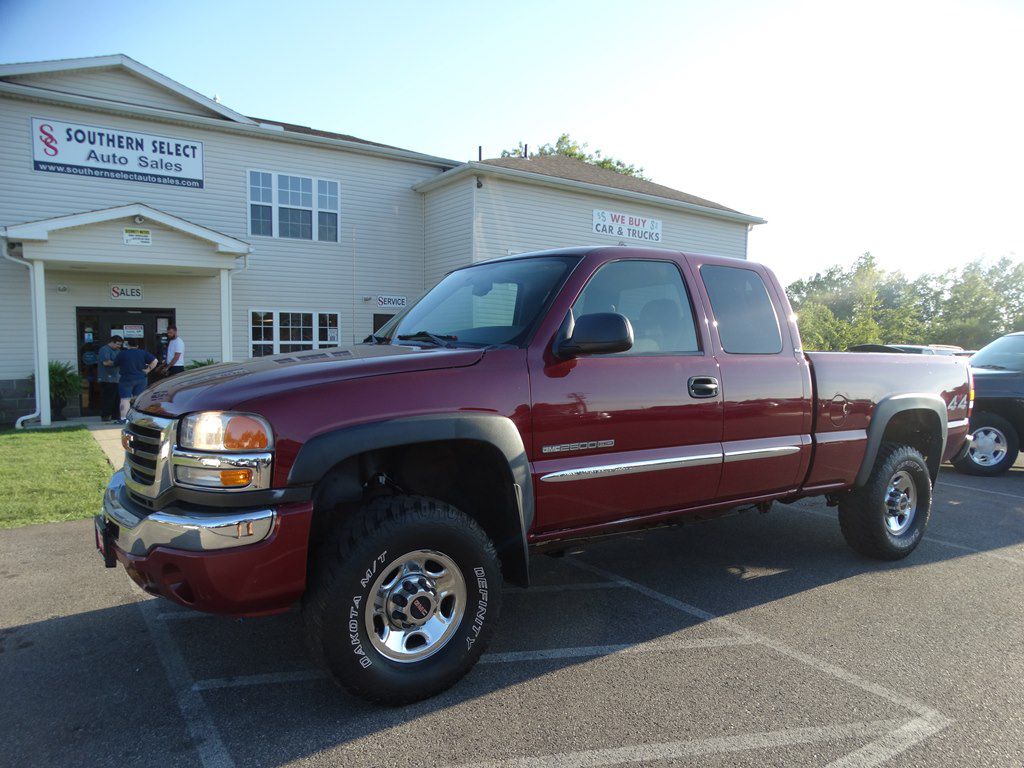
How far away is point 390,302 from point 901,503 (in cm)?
1388

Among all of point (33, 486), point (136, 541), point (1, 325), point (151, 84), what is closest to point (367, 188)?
point (151, 84)

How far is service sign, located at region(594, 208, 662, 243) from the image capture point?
60.5 feet

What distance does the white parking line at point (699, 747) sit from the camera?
8.54 ft

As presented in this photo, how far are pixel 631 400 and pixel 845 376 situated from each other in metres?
1.89

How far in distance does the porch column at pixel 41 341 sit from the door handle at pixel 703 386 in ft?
41.1

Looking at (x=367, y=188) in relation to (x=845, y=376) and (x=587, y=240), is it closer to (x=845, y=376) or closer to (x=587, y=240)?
(x=587, y=240)

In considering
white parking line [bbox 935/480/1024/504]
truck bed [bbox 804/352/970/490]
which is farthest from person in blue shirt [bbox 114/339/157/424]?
white parking line [bbox 935/480/1024/504]

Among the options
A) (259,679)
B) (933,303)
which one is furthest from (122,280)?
(933,303)

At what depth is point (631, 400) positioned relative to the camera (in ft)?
11.6

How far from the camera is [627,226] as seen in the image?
744 inches

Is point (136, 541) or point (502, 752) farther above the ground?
point (136, 541)

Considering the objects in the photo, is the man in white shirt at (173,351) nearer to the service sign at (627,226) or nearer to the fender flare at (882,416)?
the service sign at (627,226)

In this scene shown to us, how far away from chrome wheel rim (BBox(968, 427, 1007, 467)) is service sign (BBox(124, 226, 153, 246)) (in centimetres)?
1390

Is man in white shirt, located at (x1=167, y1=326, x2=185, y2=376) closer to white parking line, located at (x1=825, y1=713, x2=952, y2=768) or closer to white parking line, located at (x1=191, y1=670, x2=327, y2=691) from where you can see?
white parking line, located at (x1=191, y1=670, x2=327, y2=691)
